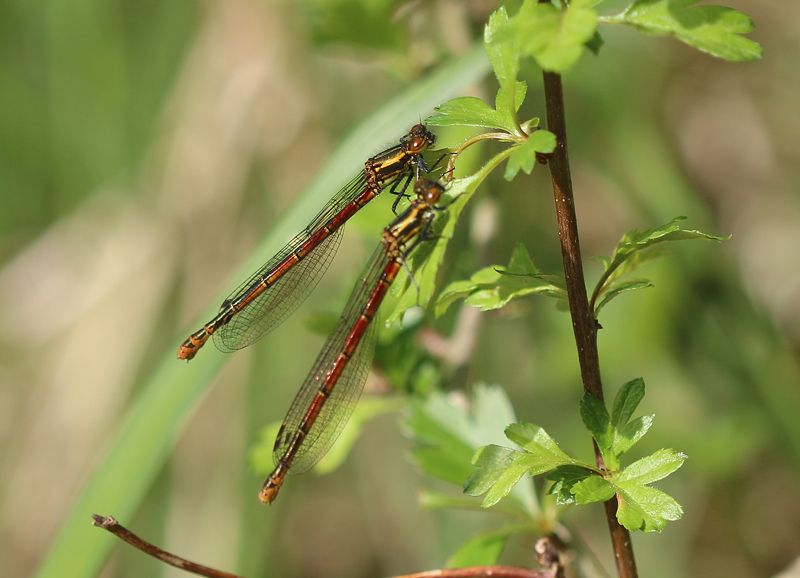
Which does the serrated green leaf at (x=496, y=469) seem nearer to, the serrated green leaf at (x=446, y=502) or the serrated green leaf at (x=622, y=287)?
the serrated green leaf at (x=622, y=287)

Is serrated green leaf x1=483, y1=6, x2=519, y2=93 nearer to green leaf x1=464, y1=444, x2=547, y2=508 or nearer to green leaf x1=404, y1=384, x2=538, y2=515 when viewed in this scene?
green leaf x1=464, y1=444, x2=547, y2=508

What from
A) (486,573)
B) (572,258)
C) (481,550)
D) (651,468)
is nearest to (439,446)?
(481,550)

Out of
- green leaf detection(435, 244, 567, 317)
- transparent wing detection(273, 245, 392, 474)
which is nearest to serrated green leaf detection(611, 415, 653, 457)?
green leaf detection(435, 244, 567, 317)

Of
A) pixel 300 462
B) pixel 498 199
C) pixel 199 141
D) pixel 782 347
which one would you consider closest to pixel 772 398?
pixel 782 347

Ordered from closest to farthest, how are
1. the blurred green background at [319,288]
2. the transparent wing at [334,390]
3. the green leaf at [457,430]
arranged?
the green leaf at [457,430] → the transparent wing at [334,390] → the blurred green background at [319,288]

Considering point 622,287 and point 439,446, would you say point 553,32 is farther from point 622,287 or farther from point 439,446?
point 439,446

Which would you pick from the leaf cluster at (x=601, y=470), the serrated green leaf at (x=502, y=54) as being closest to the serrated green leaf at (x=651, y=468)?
the leaf cluster at (x=601, y=470)

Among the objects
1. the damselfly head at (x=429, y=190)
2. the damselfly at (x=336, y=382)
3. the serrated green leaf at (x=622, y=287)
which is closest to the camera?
the serrated green leaf at (x=622, y=287)

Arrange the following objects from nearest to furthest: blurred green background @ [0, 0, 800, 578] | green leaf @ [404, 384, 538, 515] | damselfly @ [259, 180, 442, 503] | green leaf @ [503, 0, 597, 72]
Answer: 1. green leaf @ [503, 0, 597, 72]
2. green leaf @ [404, 384, 538, 515]
3. damselfly @ [259, 180, 442, 503]
4. blurred green background @ [0, 0, 800, 578]
